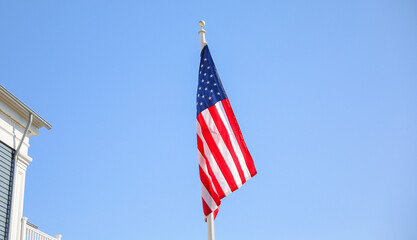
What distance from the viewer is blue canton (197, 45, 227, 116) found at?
10484 millimetres

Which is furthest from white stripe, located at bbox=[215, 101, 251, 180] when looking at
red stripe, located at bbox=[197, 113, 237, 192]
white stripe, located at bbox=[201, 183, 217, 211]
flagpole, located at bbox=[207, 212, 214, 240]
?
flagpole, located at bbox=[207, 212, 214, 240]

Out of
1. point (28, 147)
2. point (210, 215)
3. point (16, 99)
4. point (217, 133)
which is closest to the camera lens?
point (210, 215)

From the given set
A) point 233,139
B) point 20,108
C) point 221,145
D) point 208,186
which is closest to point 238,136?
point 233,139

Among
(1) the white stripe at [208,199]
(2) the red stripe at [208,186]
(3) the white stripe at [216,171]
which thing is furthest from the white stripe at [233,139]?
(1) the white stripe at [208,199]

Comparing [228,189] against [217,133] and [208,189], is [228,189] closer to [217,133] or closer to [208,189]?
[208,189]

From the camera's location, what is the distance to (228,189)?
986cm

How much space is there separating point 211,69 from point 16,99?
23.6ft

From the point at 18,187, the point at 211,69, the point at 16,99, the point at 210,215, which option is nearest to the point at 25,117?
the point at 16,99

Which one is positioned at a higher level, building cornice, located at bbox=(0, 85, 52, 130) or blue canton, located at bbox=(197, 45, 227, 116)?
building cornice, located at bbox=(0, 85, 52, 130)

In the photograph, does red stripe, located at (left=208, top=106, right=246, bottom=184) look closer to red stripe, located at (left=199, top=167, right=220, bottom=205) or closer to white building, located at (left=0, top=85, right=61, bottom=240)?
red stripe, located at (left=199, top=167, right=220, bottom=205)

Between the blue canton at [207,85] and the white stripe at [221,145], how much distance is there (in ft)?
0.73

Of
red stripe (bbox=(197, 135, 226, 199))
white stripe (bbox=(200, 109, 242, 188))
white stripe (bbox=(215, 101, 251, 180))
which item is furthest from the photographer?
white stripe (bbox=(215, 101, 251, 180))

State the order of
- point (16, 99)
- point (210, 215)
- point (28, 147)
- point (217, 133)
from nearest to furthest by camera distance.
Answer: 1. point (210, 215)
2. point (217, 133)
3. point (16, 99)
4. point (28, 147)

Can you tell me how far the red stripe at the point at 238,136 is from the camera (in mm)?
10172
